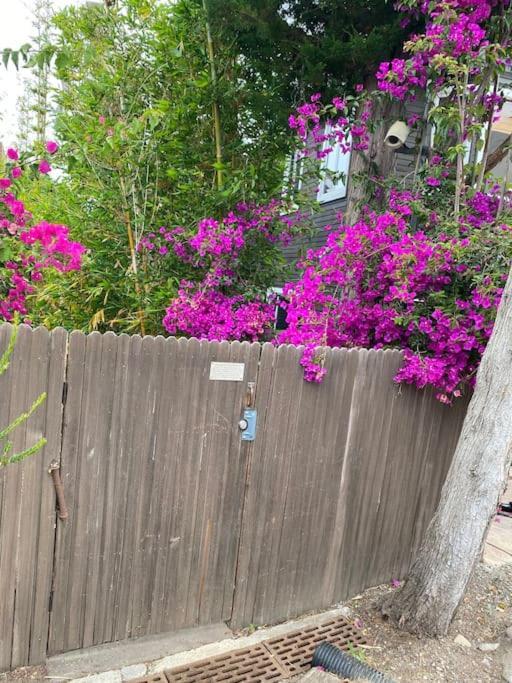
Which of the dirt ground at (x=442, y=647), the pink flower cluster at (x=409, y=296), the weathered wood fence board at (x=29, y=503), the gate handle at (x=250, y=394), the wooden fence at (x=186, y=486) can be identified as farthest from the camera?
the pink flower cluster at (x=409, y=296)

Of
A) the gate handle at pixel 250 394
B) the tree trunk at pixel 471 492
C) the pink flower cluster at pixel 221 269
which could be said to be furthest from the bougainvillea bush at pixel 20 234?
the tree trunk at pixel 471 492

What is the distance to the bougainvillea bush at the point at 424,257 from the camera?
3.55 m

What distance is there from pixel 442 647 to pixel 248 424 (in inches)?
67.1

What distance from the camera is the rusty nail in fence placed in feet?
7.93

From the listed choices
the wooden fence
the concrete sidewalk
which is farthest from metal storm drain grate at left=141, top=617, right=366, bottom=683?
the concrete sidewalk

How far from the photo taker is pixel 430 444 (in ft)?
12.9

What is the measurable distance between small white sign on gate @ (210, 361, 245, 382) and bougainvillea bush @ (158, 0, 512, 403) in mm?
446

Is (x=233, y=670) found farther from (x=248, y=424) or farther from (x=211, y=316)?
(x=211, y=316)

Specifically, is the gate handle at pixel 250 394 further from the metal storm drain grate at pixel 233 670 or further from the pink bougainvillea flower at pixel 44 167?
the pink bougainvillea flower at pixel 44 167

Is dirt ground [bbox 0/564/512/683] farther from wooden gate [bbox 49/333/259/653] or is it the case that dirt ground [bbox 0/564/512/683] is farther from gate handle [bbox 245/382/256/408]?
gate handle [bbox 245/382/256/408]

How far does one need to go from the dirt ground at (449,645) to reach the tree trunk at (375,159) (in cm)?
353

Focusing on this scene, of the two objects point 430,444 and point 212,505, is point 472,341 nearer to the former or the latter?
point 430,444

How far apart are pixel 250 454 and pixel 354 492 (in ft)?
3.17

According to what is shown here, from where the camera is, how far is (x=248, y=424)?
2.96m
